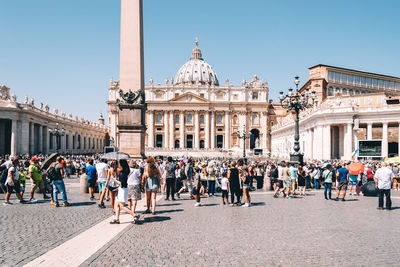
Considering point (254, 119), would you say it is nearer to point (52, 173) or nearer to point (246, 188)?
point (246, 188)

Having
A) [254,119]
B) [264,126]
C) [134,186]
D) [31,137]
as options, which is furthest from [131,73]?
[254,119]

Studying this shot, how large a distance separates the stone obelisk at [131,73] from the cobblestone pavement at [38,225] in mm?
5602

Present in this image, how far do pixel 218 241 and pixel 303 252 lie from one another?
1505 mm

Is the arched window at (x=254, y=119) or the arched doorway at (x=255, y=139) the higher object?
the arched window at (x=254, y=119)

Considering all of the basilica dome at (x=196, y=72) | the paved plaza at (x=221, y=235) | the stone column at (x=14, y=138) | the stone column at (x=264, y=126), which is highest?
the basilica dome at (x=196, y=72)

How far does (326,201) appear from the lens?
11477 millimetres

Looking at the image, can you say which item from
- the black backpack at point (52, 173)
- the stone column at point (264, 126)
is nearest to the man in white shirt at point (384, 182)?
the black backpack at point (52, 173)

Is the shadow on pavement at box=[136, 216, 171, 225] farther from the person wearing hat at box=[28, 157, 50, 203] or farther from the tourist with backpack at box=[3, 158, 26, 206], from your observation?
the person wearing hat at box=[28, 157, 50, 203]

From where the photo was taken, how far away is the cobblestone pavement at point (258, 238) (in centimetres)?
509

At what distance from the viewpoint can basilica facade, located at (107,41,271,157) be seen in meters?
82.1

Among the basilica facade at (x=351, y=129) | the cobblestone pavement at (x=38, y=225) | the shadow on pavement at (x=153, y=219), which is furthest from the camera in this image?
the basilica facade at (x=351, y=129)

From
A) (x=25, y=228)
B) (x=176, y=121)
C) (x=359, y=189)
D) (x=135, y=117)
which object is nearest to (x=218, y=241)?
(x=25, y=228)

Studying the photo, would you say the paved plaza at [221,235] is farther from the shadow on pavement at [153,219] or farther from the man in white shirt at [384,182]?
the man in white shirt at [384,182]

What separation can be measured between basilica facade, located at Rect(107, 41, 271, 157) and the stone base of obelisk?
65111mm
